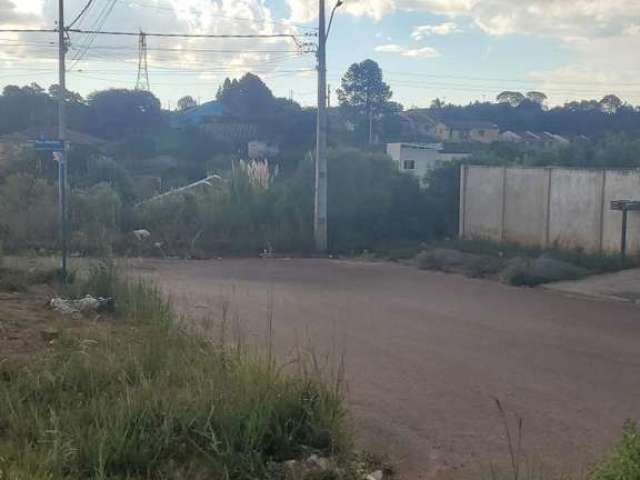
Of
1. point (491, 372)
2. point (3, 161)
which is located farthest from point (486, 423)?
point (3, 161)

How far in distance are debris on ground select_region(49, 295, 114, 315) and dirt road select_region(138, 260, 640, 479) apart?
1996mm

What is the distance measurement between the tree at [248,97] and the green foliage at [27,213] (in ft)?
139

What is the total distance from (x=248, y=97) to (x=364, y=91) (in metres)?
17.8

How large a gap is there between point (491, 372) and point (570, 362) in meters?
1.41

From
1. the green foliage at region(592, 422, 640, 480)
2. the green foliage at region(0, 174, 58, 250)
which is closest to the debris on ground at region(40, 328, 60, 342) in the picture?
the green foliage at region(592, 422, 640, 480)

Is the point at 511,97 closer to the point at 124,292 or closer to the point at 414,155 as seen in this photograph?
the point at 414,155

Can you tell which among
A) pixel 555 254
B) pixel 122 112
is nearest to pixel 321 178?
pixel 555 254

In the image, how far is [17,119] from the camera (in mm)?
63469

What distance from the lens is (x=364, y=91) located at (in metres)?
86.1

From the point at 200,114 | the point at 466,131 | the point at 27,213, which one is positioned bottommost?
the point at 27,213

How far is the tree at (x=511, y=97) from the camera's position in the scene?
101m

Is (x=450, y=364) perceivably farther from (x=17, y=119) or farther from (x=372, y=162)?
(x=17, y=119)

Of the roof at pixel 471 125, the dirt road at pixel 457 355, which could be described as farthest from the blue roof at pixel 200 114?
the dirt road at pixel 457 355

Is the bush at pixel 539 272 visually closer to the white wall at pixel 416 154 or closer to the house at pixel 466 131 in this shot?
the white wall at pixel 416 154
